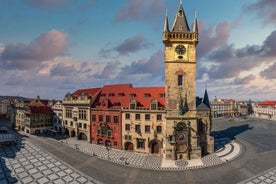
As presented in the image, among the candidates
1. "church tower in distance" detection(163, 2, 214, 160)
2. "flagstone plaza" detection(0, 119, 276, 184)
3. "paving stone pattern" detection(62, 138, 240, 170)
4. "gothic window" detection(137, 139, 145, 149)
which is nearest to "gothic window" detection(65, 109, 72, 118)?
"paving stone pattern" detection(62, 138, 240, 170)

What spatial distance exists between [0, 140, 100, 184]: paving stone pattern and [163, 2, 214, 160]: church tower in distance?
22.6 meters

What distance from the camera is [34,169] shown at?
3678 cm

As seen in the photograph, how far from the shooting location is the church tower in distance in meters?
43.8

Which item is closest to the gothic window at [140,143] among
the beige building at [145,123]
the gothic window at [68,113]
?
the beige building at [145,123]

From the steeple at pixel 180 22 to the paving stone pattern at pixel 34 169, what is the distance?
134 ft

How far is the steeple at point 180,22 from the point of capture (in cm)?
4488

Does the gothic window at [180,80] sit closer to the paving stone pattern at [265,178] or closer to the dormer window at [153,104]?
the dormer window at [153,104]

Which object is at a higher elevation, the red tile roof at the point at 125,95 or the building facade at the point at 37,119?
the red tile roof at the point at 125,95

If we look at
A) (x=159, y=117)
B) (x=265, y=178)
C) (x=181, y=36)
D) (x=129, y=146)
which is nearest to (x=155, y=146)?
(x=129, y=146)

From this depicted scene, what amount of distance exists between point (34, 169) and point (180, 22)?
50006mm

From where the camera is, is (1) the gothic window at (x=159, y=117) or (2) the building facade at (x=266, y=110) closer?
(1) the gothic window at (x=159, y=117)

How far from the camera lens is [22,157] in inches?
1724

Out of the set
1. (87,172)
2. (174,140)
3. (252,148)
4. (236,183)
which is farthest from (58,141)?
(252,148)

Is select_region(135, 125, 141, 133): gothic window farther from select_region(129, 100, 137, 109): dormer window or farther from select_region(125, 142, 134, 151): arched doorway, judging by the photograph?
select_region(129, 100, 137, 109): dormer window
